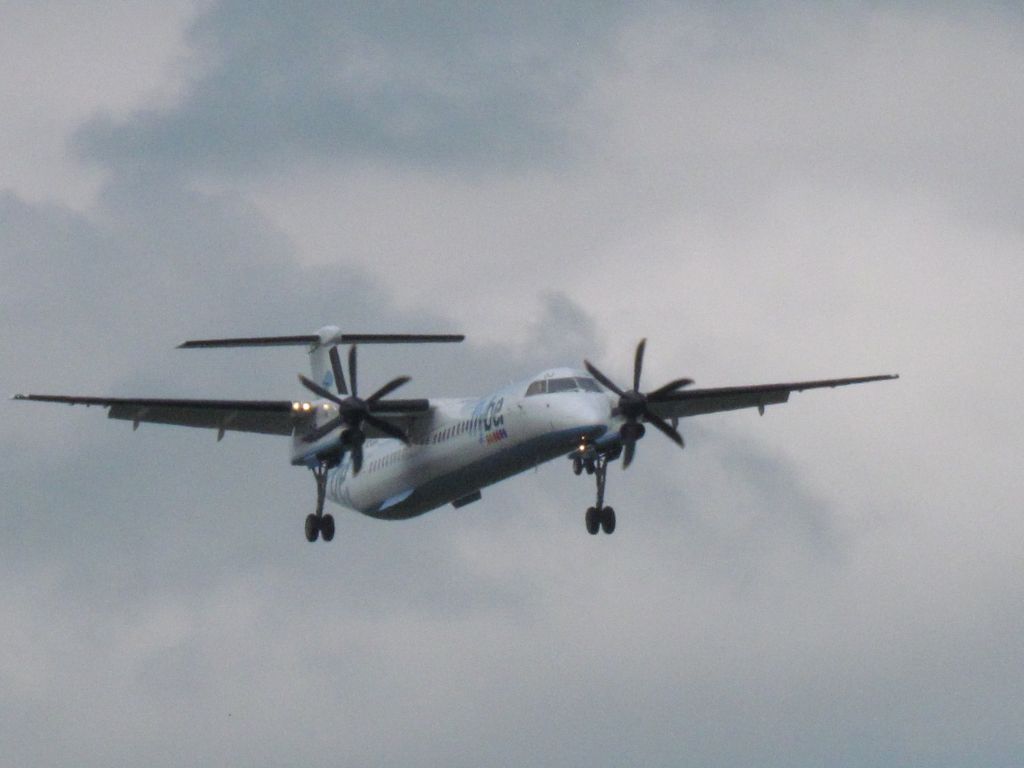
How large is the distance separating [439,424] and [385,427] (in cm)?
166

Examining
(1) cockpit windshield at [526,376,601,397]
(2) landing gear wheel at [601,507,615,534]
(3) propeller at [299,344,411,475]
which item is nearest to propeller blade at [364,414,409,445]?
(3) propeller at [299,344,411,475]

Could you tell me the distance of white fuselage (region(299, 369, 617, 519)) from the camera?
48.2 meters

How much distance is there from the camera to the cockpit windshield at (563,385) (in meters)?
48.7

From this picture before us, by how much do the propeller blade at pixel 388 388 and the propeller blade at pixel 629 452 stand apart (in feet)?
18.1

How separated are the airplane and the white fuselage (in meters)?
0.04

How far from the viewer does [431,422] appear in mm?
53188

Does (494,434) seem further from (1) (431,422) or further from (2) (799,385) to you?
(2) (799,385)

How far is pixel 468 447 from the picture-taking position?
50.6 metres

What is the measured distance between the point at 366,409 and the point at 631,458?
6886mm

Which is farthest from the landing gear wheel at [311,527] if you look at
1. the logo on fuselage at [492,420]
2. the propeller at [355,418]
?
the logo on fuselage at [492,420]

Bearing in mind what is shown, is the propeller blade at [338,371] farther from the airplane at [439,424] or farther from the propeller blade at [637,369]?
the propeller blade at [637,369]

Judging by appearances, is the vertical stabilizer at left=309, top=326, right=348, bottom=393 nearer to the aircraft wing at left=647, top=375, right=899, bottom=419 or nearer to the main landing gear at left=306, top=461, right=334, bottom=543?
the main landing gear at left=306, top=461, right=334, bottom=543

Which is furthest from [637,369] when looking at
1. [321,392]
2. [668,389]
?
[321,392]

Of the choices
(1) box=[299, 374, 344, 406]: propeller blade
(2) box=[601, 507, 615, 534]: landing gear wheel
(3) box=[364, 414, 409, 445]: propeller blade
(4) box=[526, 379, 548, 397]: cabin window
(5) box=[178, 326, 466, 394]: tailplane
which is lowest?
(2) box=[601, 507, 615, 534]: landing gear wheel
